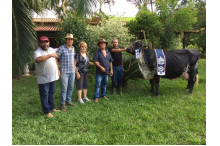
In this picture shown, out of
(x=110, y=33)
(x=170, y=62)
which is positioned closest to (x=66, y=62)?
(x=170, y=62)

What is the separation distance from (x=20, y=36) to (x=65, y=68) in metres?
1.40

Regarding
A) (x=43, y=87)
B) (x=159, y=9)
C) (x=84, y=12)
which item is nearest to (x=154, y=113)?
(x=43, y=87)

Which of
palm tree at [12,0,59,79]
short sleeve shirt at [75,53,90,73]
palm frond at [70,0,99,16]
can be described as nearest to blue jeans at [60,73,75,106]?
short sleeve shirt at [75,53,90,73]

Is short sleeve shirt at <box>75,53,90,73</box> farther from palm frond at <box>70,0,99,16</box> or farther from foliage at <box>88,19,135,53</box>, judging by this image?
foliage at <box>88,19,135,53</box>

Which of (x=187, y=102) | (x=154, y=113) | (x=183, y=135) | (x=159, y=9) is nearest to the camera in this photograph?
(x=183, y=135)

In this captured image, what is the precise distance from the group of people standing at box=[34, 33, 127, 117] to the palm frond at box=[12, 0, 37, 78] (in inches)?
33.6

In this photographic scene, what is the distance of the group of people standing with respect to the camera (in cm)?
346

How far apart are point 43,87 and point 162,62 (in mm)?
3051

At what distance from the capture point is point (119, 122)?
337cm

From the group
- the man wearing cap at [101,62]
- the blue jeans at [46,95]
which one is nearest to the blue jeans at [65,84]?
the blue jeans at [46,95]

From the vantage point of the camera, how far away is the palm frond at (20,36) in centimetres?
405

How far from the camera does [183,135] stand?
289cm

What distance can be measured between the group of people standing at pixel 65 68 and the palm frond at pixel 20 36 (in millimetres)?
855

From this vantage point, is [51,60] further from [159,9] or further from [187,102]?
[159,9]
